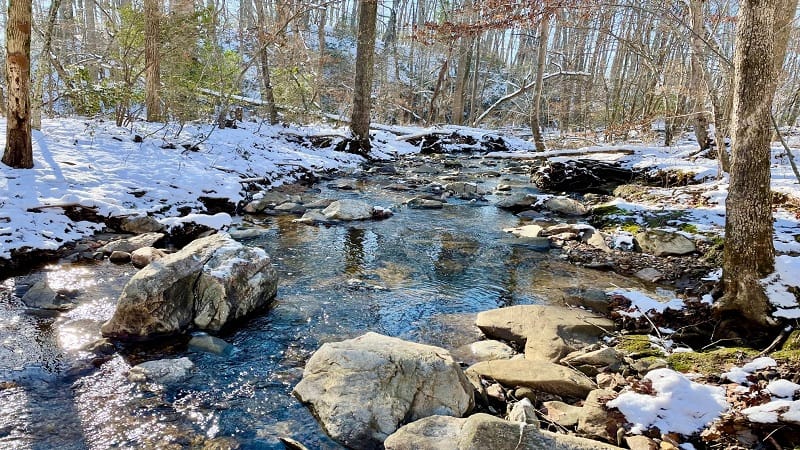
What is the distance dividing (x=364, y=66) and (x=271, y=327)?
38.1ft

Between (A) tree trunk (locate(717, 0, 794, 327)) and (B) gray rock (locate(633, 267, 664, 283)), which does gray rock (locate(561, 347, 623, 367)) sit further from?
(B) gray rock (locate(633, 267, 664, 283))

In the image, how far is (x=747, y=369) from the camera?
3.16m

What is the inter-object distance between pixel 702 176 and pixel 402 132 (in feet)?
42.3

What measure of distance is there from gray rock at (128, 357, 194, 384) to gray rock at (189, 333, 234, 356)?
0.85 feet

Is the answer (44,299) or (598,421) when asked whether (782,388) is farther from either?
(44,299)

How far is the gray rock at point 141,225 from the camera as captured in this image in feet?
21.8

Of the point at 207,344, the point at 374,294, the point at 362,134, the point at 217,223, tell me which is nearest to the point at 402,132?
the point at 362,134

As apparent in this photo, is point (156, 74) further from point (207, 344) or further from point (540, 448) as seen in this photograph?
point (540, 448)

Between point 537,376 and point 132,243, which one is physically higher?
point 132,243

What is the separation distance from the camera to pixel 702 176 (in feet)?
30.6

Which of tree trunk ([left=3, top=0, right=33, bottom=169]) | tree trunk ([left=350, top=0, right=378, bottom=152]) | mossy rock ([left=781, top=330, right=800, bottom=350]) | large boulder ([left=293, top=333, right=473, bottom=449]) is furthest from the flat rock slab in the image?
tree trunk ([left=350, top=0, right=378, bottom=152])

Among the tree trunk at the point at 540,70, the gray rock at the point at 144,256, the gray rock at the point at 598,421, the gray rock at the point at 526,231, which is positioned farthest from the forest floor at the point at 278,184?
the tree trunk at the point at 540,70

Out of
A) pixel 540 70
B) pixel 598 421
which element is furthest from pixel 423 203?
pixel 540 70

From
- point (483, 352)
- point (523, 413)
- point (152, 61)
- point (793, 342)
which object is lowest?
Result: point (483, 352)
